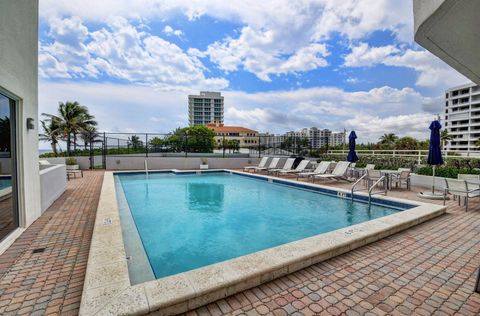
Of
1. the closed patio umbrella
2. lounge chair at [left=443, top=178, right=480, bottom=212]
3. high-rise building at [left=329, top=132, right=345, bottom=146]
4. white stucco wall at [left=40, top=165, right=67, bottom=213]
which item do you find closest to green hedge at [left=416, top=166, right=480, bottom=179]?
the closed patio umbrella

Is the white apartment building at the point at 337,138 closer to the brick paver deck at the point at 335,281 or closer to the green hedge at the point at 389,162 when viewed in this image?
the green hedge at the point at 389,162

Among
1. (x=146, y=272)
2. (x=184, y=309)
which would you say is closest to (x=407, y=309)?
(x=184, y=309)

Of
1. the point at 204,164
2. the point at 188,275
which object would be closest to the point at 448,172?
the point at 188,275

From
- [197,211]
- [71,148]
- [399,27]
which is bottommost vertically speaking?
[197,211]

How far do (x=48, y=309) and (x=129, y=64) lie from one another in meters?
16.9

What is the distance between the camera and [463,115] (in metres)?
60.5

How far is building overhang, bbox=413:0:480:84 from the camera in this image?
5.22 ft

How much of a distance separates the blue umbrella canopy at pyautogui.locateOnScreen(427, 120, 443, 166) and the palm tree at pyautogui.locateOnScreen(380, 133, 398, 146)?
47073mm

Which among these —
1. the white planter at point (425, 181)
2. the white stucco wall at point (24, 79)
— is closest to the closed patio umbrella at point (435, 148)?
the white planter at point (425, 181)

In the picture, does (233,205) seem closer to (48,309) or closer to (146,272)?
(146,272)

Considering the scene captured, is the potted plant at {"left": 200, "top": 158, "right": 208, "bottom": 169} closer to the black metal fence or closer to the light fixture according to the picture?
the black metal fence

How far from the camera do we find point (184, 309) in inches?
84.7

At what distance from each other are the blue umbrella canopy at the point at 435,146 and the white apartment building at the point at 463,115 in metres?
66.1

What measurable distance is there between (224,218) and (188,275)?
145 inches
